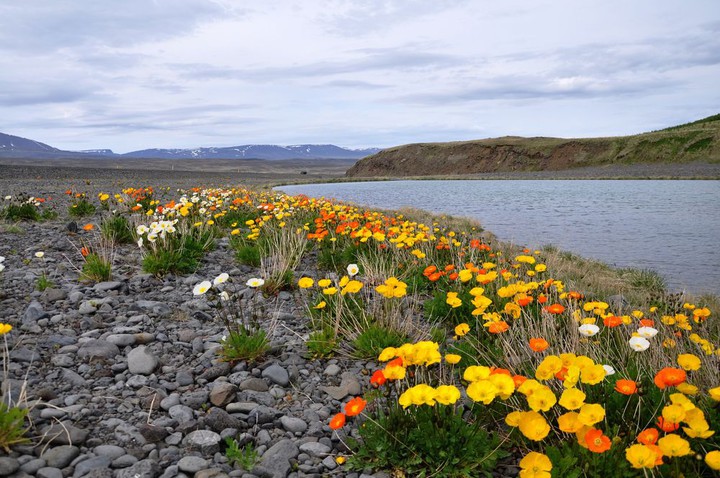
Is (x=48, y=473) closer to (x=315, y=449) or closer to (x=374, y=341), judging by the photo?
(x=315, y=449)

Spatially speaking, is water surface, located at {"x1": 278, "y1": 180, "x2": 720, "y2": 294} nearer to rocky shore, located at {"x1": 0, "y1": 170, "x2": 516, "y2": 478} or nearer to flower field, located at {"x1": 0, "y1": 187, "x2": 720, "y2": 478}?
flower field, located at {"x1": 0, "y1": 187, "x2": 720, "y2": 478}

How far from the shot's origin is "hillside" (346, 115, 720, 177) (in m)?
55.0

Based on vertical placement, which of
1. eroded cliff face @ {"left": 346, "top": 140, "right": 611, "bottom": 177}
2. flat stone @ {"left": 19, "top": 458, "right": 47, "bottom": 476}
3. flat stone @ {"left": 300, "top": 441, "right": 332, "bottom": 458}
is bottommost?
flat stone @ {"left": 300, "top": 441, "right": 332, "bottom": 458}

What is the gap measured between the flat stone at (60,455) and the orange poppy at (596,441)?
9.51ft

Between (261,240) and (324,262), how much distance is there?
1.39 meters

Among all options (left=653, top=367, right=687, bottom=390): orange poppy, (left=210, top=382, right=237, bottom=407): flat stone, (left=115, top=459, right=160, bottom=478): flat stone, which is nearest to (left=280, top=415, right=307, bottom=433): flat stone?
(left=210, top=382, right=237, bottom=407): flat stone

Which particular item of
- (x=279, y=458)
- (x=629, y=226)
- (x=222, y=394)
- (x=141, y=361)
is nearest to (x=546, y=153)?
(x=629, y=226)

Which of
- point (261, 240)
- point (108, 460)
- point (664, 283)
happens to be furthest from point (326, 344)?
point (664, 283)

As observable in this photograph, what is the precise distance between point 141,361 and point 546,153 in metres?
72.2

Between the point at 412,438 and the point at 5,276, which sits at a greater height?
the point at 5,276

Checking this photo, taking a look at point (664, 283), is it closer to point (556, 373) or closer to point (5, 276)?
point (556, 373)

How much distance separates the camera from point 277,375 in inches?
169

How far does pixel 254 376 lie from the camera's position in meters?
4.31

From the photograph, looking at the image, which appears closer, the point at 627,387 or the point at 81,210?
the point at 627,387
